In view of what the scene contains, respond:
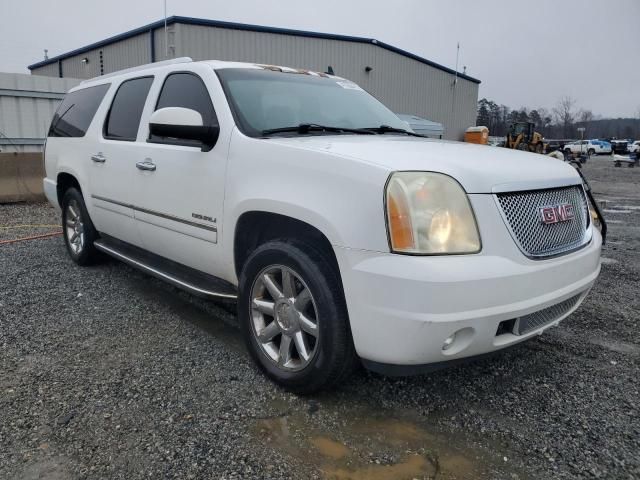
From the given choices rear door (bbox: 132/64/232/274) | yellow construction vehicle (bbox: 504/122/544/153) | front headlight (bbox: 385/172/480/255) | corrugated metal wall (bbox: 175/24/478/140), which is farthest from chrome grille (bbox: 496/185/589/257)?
→ corrugated metal wall (bbox: 175/24/478/140)

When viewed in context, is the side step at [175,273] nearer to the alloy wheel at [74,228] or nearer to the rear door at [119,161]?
the rear door at [119,161]

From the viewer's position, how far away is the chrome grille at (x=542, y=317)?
8.18 ft

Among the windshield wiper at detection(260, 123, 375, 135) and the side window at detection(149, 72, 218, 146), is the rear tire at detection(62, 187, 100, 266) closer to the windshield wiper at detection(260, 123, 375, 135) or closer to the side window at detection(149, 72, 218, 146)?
the side window at detection(149, 72, 218, 146)

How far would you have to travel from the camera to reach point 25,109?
1077cm

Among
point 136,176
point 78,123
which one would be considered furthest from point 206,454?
point 78,123

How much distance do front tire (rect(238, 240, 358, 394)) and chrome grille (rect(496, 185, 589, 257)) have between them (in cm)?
88

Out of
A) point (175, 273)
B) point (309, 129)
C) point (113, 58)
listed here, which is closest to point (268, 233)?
point (309, 129)

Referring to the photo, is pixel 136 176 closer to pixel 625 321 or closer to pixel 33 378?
pixel 33 378

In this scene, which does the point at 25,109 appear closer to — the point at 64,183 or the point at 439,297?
the point at 64,183

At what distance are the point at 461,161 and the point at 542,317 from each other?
89cm

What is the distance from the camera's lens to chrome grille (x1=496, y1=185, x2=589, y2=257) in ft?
8.11

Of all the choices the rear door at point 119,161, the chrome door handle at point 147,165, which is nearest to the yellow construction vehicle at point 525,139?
the rear door at point 119,161

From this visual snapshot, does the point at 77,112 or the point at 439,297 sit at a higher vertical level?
the point at 77,112

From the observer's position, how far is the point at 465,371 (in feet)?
10.5
